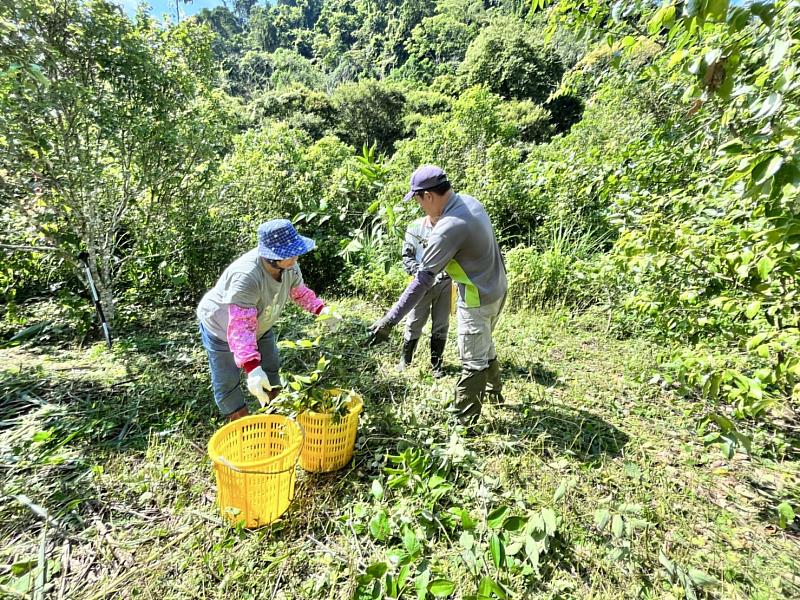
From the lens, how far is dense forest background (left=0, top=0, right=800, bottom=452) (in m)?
1.54

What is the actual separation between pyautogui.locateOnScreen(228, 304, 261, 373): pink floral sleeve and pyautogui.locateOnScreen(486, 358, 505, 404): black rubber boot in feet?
4.73

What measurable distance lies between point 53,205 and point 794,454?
18.6ft

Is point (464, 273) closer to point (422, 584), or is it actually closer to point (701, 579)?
point (422, 584)

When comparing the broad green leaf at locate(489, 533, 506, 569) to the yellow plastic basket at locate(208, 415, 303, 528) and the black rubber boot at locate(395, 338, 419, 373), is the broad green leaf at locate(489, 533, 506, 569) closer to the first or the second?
the yellow plastic basket at locate(208, 415, 303, 528)

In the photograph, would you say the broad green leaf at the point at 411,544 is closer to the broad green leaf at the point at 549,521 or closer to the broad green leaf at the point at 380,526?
the broad green leaf at the point at 380,526

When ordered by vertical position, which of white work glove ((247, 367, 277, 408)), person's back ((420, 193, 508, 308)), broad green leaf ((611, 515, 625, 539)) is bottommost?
broad green leaf ((611, 515, 625, 539))

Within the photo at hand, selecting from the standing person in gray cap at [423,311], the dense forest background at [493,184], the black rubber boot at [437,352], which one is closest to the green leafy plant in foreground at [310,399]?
the standing person in gray cap at [423,311]

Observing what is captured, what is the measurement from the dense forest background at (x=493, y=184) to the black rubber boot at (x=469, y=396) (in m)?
0.99

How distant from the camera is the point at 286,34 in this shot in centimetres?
6381

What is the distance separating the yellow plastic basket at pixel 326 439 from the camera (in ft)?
7.06

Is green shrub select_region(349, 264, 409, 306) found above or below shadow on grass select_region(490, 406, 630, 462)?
above

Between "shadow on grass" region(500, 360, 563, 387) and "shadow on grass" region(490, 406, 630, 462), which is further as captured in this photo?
"shadow on grass" region(500, 360, 563, 387)

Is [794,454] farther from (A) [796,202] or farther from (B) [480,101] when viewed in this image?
(B) [480,101]

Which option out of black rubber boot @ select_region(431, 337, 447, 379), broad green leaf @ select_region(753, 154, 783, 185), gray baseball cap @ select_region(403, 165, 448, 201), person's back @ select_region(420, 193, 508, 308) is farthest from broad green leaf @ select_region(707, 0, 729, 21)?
black rubber boot @ select_region(431, 337, 447, 379)
